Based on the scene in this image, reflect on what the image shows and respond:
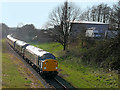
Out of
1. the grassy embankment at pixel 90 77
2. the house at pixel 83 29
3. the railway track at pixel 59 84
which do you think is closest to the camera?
the railway track at pixel 59 84

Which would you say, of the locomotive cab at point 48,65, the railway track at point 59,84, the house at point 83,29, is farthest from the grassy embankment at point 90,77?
the house at point 83,29

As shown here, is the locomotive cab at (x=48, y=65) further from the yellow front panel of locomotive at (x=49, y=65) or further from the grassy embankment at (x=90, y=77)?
the grassy embankment at (x=90, y=77)

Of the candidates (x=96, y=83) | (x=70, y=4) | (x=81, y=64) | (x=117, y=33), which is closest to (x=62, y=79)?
(x=96, y=83)

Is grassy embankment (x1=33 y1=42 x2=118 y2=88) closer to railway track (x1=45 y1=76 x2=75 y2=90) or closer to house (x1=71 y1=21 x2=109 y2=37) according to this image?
railway track (x1=45 y1=76 x2=75 y2=90)

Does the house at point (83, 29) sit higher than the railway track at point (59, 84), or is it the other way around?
the house at point (83, 29)

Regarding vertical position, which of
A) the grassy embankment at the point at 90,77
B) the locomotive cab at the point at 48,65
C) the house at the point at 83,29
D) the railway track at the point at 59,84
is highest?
the house at the point at 83,29

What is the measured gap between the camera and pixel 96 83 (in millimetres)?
18719

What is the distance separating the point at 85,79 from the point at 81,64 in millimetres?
7200

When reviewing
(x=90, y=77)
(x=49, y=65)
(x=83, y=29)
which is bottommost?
(x=90, y=77)

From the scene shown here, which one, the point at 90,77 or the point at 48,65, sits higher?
the point at 48,65

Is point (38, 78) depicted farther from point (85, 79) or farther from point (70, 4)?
point (70, 4)

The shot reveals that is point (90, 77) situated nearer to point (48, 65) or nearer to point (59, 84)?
point (59, 84)

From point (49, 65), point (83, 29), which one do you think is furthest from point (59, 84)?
point (83, 29)

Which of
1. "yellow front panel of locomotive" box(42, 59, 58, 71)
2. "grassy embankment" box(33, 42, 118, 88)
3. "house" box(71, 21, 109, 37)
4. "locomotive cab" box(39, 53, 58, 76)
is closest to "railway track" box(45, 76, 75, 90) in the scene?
"grassy embankment" box(33, 42, 118, 88)
